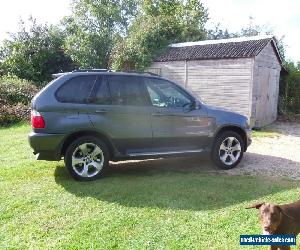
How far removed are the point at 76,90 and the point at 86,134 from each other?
795 millimetres

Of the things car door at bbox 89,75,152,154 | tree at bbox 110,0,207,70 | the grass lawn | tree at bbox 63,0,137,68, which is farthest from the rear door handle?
tree at bbox 63,0,137,68

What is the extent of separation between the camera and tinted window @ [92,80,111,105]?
6322 millimetres

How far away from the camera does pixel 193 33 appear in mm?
20703

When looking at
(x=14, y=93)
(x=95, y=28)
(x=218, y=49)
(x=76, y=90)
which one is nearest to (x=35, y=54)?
(x=95, y=28)

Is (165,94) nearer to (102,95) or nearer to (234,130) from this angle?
(102,95)

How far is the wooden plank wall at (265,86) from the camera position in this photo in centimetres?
1358

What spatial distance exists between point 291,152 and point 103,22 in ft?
78.6

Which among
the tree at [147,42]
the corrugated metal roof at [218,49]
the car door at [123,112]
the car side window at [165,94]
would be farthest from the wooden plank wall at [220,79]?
the car door at [123,112]

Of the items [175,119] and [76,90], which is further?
[175,119]

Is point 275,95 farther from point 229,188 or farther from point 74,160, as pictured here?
point 74,160

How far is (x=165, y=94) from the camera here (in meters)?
6.77

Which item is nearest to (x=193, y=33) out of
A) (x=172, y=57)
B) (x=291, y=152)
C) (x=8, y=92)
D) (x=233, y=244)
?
(x=172, y=57)

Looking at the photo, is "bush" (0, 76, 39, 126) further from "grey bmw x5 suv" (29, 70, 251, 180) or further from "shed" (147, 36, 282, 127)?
"grey bmw x5 suv" (29, 70, 251, 180)

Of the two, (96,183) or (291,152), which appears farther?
(291,152)
